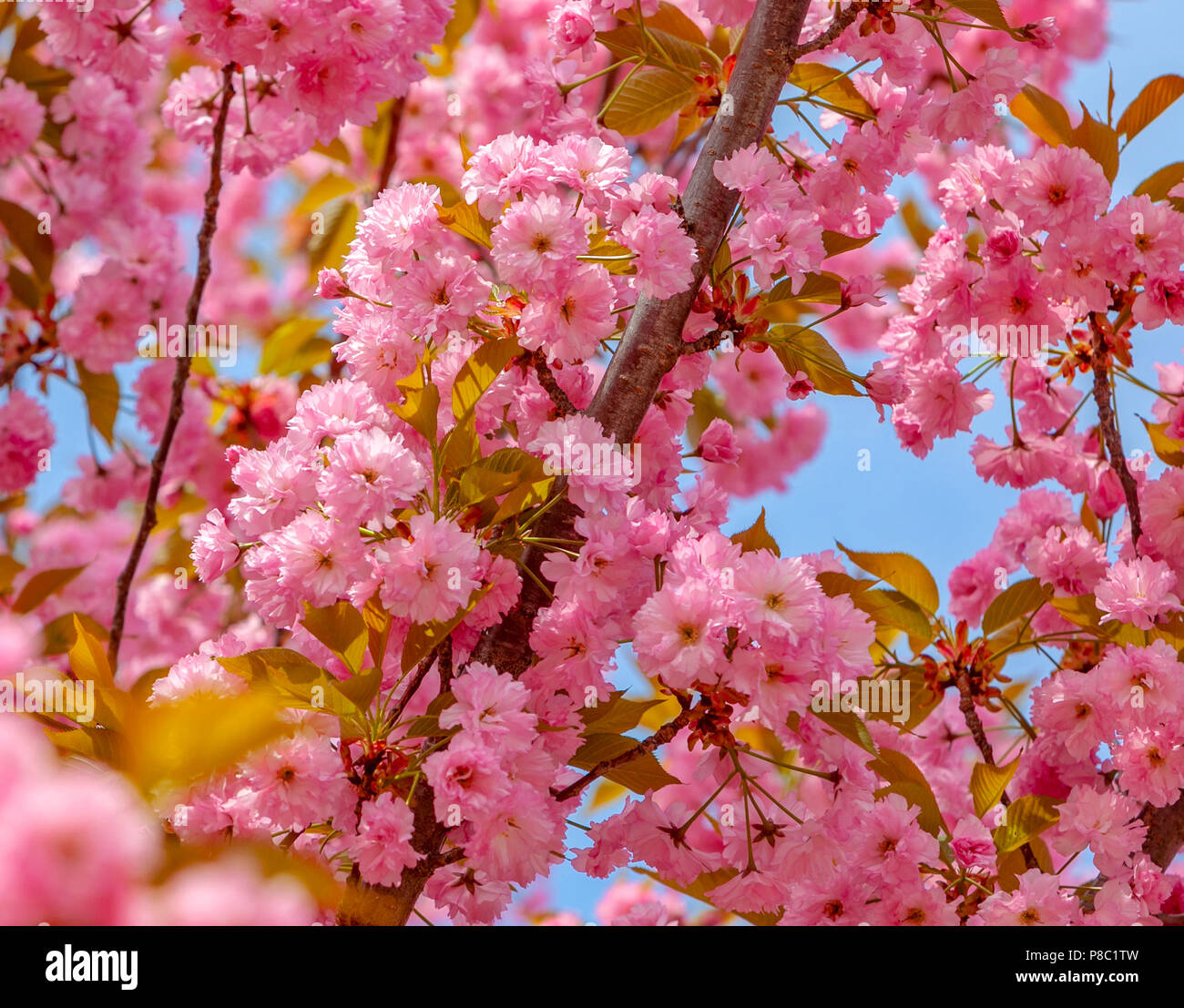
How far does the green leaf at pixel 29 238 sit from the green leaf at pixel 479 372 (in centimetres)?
193

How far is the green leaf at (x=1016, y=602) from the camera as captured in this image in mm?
2105

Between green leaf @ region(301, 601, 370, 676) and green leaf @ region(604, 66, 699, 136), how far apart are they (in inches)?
38.7

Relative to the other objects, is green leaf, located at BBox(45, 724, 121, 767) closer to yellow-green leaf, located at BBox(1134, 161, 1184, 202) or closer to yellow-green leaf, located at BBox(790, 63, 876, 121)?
yellow-green leaf, located at BBox(790, 63, 876, 121)

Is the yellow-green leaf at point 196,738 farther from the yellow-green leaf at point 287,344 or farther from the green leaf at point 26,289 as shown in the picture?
the green leaf at point 26,289

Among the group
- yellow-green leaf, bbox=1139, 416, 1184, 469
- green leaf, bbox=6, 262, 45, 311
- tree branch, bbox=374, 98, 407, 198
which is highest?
tree branch, bbox=374, 98, 407, 198

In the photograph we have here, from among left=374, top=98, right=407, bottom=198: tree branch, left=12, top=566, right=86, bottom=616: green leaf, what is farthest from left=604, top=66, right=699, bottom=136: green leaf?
left=12, top=566, right=86, bottom=616: green leaf

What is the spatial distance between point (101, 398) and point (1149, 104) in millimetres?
2558

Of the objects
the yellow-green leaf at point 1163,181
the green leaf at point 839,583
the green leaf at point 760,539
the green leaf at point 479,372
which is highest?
the yellow-green leaf at point 1163,181

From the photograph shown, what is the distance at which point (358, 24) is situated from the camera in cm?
183

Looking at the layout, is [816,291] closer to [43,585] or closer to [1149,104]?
[1149,104]

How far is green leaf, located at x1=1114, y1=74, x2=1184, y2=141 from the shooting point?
2049 mm

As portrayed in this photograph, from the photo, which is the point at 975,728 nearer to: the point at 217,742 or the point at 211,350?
the point at 217,742

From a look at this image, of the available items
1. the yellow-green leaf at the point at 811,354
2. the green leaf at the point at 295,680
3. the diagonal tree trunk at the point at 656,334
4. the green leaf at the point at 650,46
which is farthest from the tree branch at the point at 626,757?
the green leaf at the point at 650,46

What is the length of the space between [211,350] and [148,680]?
1071 millimetres
